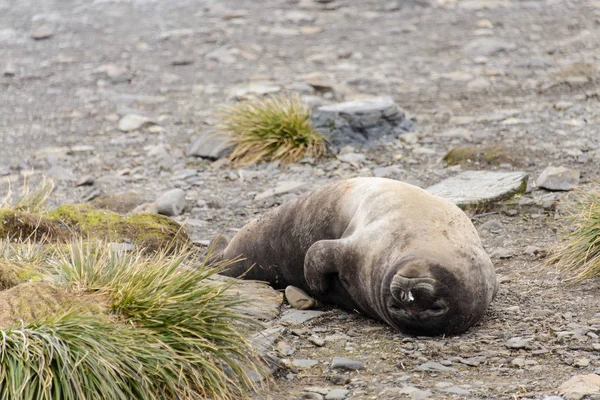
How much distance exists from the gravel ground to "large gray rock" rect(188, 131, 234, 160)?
15 centimetres

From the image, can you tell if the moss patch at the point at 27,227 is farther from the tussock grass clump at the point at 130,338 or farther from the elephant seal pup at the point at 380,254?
the tussock grass clump at the point at 130,338

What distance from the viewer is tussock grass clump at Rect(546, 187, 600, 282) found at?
6.24m

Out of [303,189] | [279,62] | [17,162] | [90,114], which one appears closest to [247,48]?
[279,62]

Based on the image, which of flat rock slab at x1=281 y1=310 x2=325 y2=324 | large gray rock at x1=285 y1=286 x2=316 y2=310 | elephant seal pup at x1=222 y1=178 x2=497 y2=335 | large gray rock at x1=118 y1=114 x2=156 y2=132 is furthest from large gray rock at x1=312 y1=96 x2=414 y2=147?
flat rock slab at x1=281 y1=310 x2=325 y2=324

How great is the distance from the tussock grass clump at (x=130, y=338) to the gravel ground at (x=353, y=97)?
36cm

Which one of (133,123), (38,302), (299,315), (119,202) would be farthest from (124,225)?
(133,123)

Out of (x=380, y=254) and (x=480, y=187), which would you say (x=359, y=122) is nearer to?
(x=480, y=187)

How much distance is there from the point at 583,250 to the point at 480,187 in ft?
7.29

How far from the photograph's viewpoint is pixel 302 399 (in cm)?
466

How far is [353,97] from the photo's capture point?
12.9 meters

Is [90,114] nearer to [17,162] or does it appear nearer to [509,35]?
[17,162]

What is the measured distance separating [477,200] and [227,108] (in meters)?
4.11

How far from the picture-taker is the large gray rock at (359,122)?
10742mm

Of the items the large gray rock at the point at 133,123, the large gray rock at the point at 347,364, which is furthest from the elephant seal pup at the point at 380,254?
the large gray rock at the point at 133,123
